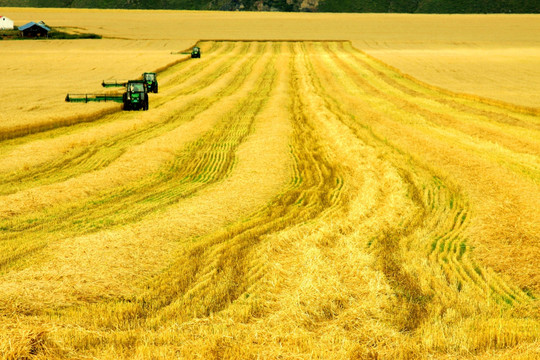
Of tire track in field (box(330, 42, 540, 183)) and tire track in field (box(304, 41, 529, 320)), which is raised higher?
tire track in field (box(330, 42, 540, 183))

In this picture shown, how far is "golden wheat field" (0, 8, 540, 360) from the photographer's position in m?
6.55

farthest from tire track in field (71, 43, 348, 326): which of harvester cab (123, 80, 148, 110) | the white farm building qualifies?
the white farm building

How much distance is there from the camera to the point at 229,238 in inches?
417

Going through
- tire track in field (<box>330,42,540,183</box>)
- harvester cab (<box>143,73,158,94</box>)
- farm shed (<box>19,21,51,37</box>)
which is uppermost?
farm shed (<box>19,21,51,37</box>)

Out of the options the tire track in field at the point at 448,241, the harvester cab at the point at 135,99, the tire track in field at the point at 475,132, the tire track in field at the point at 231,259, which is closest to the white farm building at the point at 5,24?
the harvester cab at the point at 135,99

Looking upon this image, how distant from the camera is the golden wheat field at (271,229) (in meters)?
6.55

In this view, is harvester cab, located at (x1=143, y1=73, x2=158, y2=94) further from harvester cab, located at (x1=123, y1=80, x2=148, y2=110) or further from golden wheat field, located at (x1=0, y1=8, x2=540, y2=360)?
harvester cab, located at (x1=123, y1=80, x2=148, y2=110)

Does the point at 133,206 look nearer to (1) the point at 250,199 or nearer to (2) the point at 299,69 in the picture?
(1) the point at 250,199

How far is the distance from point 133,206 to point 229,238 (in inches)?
140

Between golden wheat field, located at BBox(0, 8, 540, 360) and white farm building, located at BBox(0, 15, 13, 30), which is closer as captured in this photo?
golden wheat field, located at BBox(0, 8, 540, 360)

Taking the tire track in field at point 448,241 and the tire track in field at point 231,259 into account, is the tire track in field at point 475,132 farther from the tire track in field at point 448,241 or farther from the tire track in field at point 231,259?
the tire track in field at point 231,259

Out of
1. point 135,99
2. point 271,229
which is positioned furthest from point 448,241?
point 135,99

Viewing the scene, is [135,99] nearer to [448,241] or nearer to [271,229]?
[271,229]

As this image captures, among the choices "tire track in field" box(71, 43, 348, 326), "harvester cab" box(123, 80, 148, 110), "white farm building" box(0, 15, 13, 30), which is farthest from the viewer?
"white farm building" box(0, 15, 13, 30)
